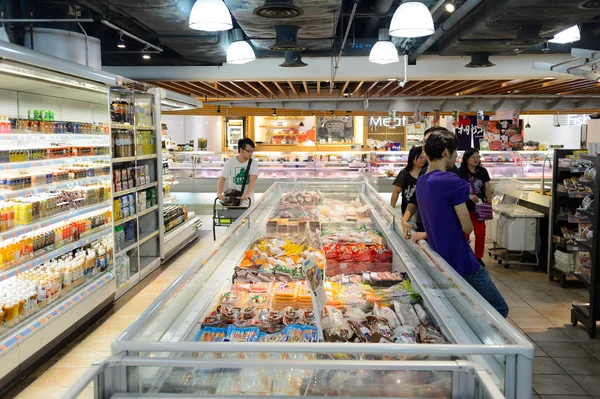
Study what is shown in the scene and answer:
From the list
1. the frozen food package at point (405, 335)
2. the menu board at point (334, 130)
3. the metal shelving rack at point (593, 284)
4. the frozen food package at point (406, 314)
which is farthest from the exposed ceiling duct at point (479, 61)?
the menu board at point (334, 130)

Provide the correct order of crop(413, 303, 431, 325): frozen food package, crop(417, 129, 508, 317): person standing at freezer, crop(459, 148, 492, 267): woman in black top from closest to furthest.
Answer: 1. crop(413, 303, 431, 325): frozen food package
2. crop(417, 129, 508, 317): person standing at freezer
3. crop(459, 148, 492, 267): woman in black top

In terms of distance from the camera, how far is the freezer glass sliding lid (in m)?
1.62

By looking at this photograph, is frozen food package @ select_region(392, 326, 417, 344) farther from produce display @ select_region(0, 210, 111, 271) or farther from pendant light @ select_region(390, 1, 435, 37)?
produce display @ select_region(0, 210, 111, 271)

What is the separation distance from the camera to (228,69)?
10.2 m

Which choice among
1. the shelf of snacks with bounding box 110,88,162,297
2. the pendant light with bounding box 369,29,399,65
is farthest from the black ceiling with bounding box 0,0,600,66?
the shelf of snacks with bounding box 110,88,162,297

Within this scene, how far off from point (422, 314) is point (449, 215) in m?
0.88

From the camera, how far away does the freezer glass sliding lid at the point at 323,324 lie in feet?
5.32

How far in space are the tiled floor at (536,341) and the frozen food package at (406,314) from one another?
176 centimetres

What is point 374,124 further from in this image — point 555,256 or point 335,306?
point 335,306

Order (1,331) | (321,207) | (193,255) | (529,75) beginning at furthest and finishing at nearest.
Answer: (529,75) → (193,255) → (321,207) → (1,331)

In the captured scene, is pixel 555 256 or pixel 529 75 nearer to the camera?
pixel 555 256

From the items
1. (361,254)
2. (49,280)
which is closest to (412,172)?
(361,254)

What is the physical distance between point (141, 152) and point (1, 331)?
11.9ft

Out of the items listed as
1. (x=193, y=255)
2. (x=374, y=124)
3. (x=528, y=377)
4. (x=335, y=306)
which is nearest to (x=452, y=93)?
(x=374, y=124)
